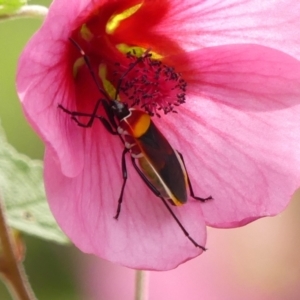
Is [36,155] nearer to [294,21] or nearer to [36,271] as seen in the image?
[36,271]

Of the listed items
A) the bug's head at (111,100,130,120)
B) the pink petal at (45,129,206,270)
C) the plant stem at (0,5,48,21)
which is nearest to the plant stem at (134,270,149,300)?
the pink petal at (45,129,206,270)

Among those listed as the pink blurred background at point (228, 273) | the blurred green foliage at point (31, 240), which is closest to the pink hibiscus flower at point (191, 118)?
the pink blurred background at point (228, 273)

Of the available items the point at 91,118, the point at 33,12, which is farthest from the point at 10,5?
the point at 91,118

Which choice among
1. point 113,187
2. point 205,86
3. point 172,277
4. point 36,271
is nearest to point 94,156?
point 113,187

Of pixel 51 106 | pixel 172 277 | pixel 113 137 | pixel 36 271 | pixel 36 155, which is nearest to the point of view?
pixel 51 106

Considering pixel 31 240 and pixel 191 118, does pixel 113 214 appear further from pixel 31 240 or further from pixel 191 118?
pixel 31 240

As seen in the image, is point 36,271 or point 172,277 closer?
point 172,277
